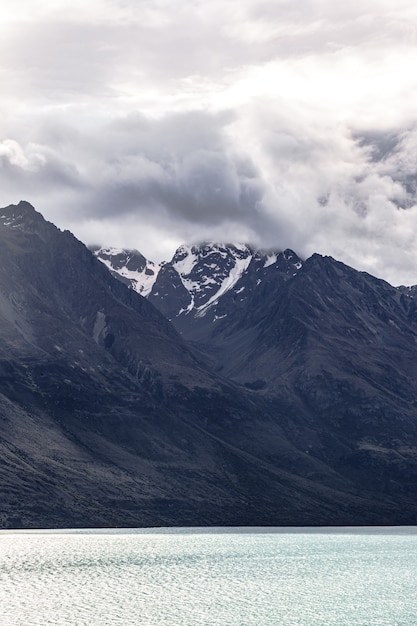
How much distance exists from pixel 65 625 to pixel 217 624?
72.7 feet

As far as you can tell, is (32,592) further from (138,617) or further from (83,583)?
(138,617)

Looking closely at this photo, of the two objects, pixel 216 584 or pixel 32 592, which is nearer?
pixel 32 592

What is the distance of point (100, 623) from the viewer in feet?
459

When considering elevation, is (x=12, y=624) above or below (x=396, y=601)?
below

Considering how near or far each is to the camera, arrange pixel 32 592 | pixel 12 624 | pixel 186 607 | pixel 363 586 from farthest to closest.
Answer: pixel 363 586, pixel 32 592, pixel 186 607, pixel 12 624

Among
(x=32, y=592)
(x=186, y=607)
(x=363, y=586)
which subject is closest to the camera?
(x=186, y=607)

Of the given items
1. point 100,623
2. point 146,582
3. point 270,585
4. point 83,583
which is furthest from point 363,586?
point 100,623

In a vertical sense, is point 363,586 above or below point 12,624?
above

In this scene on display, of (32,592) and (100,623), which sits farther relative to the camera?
(32,592)

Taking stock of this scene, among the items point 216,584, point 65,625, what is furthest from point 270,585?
point 65,625

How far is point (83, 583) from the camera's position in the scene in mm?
193250

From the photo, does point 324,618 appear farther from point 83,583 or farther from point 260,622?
point 83,583

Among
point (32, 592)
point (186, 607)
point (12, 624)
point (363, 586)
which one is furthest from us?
point (363, 586)

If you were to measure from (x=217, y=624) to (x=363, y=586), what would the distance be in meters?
59.9
